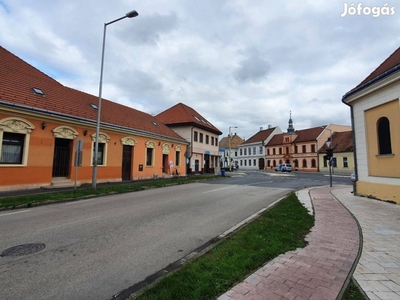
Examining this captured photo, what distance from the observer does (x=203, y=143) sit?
112ft

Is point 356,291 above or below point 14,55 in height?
below

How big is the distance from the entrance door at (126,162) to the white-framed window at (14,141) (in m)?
7.64

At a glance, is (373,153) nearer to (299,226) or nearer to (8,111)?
(299,226)

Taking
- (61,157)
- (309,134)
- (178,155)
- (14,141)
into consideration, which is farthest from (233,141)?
(14,141)

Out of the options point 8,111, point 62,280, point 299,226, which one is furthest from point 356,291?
point 8,111

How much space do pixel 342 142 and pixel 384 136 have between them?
40146mm

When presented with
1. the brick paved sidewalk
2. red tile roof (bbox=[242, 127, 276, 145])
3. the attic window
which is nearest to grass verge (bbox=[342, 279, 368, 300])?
the brick paved sidewalk

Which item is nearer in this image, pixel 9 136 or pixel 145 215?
pixel 145 215

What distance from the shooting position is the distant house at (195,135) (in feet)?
103

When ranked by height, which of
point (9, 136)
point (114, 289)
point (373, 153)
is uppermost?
point (9, 136)

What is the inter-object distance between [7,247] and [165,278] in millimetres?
3763

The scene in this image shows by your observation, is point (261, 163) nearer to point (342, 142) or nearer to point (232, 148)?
point (232, 148)

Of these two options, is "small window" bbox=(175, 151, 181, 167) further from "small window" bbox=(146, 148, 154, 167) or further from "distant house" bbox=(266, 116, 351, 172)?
"distant house" bbox=(266, 116, 351, 172)

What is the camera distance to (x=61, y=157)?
15.5 m
